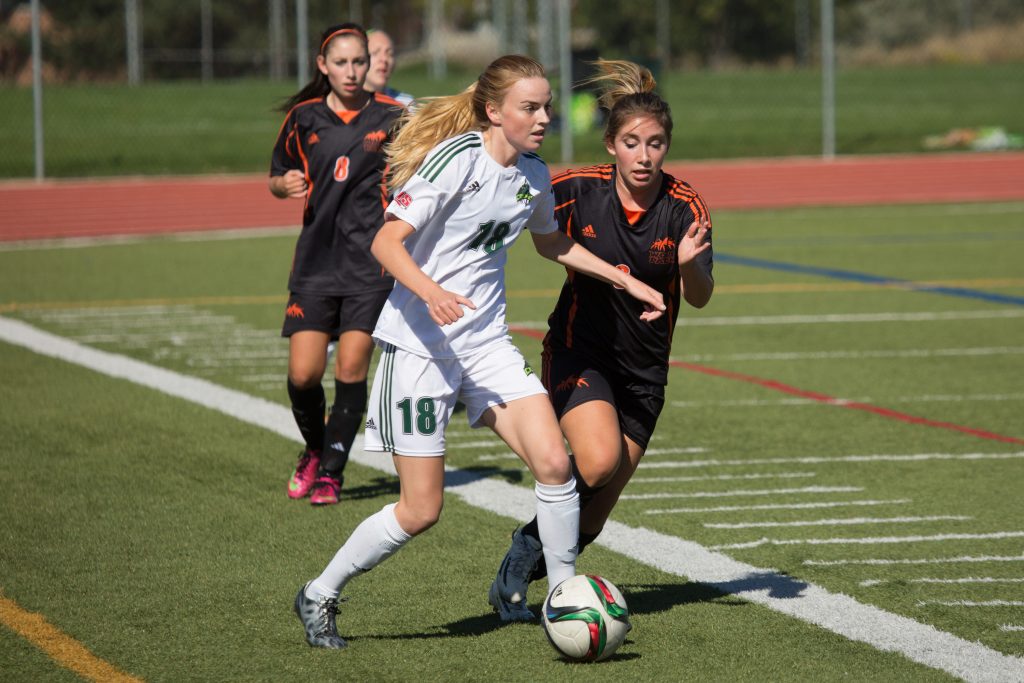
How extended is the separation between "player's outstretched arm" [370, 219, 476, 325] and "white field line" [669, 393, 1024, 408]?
15.9ft

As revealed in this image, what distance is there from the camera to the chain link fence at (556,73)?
90.6 ft

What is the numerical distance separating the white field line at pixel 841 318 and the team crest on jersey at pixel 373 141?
5134mm

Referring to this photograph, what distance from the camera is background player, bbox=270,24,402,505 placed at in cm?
712

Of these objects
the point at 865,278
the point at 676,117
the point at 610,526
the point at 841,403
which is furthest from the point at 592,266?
the point at 676,117

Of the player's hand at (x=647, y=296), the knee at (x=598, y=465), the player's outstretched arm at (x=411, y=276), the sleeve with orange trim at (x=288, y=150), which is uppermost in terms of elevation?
the sleeve with orange trim at (x=288, y=150)

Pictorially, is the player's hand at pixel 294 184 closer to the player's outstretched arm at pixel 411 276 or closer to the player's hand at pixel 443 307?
the player's outstretched arm at pixel 411 276

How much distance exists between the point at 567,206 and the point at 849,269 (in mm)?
10974

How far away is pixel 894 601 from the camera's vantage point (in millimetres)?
5367

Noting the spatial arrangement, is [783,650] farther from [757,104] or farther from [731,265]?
[757,104]

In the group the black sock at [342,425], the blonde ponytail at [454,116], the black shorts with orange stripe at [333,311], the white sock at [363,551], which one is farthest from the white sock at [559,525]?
the black shorts with orange stripe at [333,311]

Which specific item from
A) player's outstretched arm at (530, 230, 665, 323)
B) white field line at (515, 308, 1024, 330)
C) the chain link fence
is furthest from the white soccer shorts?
the chain link fence

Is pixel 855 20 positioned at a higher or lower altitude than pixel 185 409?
higher

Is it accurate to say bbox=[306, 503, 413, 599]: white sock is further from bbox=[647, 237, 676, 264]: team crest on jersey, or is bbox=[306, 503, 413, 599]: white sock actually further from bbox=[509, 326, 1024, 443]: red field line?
bbox=[509, 326, 1024, 443]: red field line

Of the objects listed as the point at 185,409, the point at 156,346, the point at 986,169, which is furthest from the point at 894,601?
the point at 986,169
